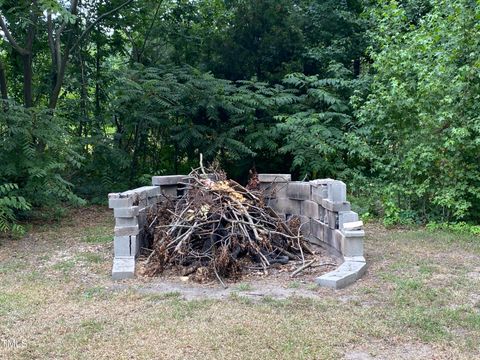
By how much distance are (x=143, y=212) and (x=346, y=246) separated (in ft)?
7.98

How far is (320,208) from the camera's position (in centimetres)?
641

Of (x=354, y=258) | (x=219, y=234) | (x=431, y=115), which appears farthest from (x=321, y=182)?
(x=431, y=115)

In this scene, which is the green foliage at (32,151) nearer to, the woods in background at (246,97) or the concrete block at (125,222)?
the woods in background at (246,97)

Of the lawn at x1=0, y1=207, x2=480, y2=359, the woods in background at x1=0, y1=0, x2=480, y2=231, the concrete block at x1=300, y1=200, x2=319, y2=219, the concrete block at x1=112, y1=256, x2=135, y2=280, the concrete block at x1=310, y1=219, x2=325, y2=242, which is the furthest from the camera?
the woods in background at x1=0, y1=0, x2=480, y2=231

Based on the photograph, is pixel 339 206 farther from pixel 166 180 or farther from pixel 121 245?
pixel 166 180

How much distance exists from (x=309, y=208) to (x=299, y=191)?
31cm

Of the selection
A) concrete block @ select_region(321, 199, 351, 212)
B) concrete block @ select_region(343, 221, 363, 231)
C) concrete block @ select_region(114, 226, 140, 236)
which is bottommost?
concrete block @ select_region(114, 226, 140, 236)

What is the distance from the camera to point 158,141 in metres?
11.5

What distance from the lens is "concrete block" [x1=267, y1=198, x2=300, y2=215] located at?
7.11m

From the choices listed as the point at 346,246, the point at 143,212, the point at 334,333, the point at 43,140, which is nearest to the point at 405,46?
the point at 346,246

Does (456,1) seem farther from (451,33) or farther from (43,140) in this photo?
(43,140)

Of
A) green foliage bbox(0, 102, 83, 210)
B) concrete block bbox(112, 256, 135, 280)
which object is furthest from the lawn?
green foliage bbox(0, 102, 83, 210)

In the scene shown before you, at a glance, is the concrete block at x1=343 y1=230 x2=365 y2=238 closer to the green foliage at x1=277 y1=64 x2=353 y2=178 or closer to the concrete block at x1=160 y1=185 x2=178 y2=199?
the concrete block at x1=160 y1=185 x2=178 y2=199

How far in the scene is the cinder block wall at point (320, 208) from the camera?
5.57 m
